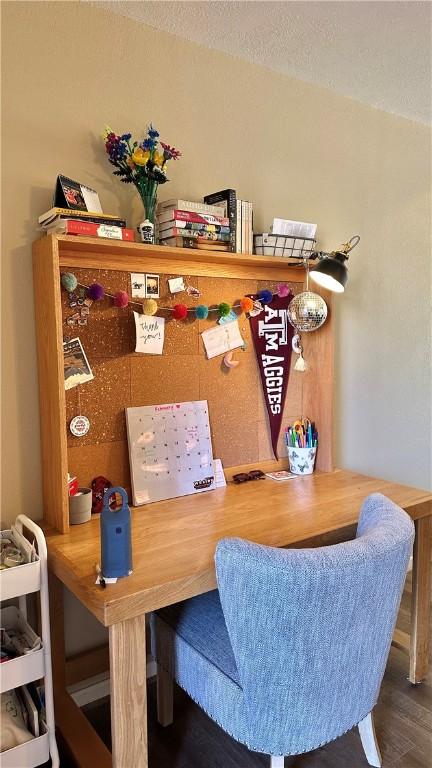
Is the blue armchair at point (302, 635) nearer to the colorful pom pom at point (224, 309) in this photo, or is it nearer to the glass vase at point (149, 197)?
the colorful pom pom at point (224, 309)

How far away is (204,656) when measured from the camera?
1.38 metres

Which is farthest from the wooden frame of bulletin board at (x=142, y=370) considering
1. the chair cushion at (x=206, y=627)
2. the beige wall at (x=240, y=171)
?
the chair cushion at (x=206, y=627)

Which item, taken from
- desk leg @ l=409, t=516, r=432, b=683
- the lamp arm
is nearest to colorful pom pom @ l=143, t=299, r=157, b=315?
the lamp arm

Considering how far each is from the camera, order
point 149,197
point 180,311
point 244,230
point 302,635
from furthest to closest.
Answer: point 244,230
point 180,311
point 149,197
point 302,635

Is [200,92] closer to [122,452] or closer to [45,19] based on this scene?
[45,19]

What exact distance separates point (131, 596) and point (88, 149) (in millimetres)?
1383

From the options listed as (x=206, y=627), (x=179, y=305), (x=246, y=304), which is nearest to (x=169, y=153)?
(x=179, y=305)

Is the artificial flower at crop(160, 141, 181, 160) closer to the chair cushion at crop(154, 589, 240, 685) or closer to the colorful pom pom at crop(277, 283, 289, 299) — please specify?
the colorful pom pom at crop(277, 283, 289, 299)

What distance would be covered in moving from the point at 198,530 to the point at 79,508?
0.37 m

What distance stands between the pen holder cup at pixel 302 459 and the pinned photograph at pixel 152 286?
831 millimetres

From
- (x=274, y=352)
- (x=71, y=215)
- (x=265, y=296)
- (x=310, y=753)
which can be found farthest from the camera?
(x=274, y=352)

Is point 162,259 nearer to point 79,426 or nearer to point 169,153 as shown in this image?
point 169,153

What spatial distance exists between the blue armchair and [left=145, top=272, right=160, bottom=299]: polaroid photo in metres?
1.01

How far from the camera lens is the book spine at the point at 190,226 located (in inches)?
70.6
